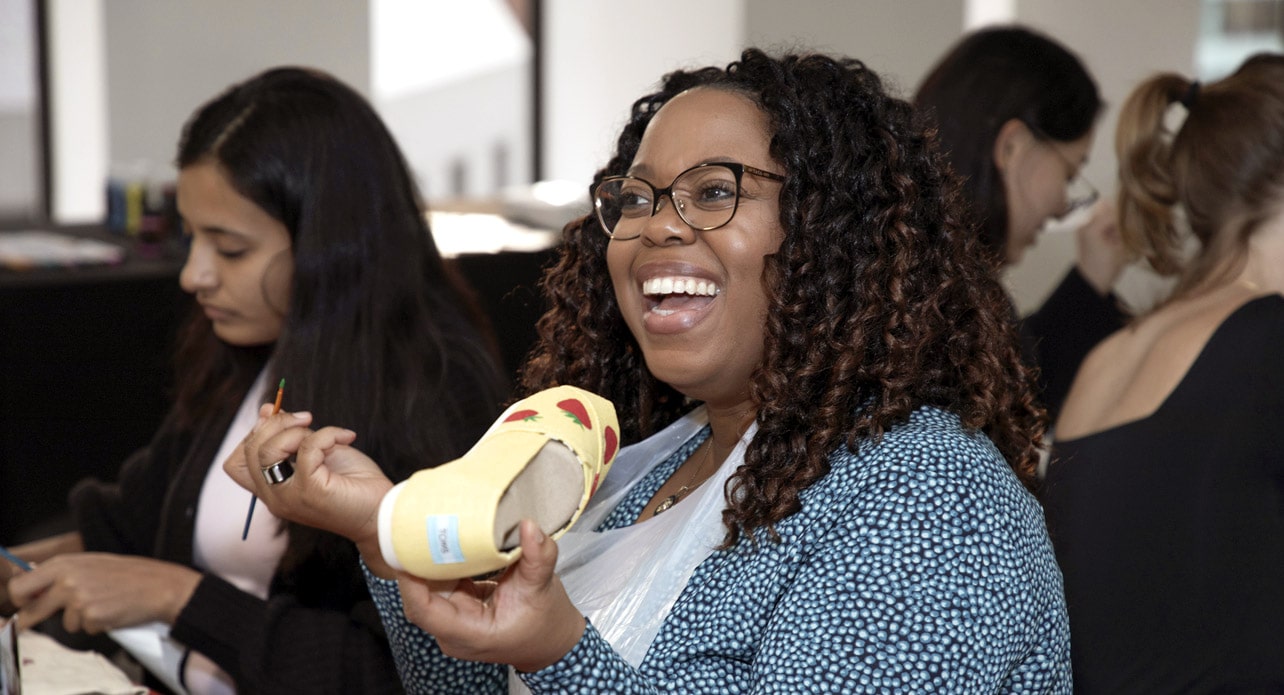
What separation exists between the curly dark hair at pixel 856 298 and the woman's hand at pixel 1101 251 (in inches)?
60.9

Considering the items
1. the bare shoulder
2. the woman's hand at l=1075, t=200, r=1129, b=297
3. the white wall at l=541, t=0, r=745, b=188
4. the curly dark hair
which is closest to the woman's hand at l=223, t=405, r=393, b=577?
the curly dark hair

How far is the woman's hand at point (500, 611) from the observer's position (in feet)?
2.83

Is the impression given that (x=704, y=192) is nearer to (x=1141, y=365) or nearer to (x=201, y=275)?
(x=201, y=275)

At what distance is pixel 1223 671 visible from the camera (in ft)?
5.33

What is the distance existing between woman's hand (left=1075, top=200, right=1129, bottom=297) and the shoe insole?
192 centimetres

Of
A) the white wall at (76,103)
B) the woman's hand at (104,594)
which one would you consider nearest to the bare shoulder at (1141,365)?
the woman's hand at (104,594)

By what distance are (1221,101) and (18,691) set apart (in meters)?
1.81

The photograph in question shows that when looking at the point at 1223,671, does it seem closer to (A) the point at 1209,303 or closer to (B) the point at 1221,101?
(A) the point at 1209,303

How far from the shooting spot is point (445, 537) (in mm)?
809

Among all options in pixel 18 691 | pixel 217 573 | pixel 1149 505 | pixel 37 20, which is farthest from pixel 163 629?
pixel 37 20

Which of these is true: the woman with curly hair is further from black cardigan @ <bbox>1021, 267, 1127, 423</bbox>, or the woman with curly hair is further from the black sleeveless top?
black cardigan @ <bbox>1021, 267, 1127, 423</bbox>

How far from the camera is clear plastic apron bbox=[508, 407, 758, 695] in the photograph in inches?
43.1

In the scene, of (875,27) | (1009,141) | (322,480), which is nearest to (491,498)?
(322,480)

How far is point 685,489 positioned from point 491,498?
19.3 inches
